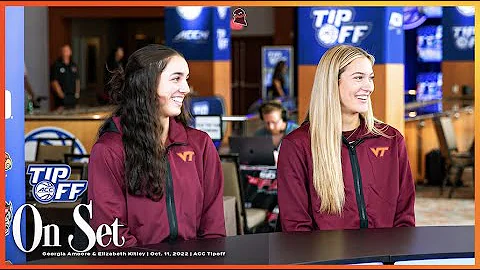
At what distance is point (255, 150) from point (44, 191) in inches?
183

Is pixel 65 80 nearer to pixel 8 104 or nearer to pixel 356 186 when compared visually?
pixel 8 104

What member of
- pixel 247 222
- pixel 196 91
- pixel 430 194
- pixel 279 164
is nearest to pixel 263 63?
pixel 196 91

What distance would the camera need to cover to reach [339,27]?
9.72m

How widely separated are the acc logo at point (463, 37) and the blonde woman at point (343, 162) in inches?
557

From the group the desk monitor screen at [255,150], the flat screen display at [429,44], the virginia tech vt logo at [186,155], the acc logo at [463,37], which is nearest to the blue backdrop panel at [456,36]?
the acc logo at [463,37]

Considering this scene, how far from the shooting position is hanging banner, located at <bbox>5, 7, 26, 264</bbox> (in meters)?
3.34

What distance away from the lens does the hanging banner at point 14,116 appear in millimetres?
3340

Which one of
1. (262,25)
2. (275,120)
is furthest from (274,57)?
(275,120)

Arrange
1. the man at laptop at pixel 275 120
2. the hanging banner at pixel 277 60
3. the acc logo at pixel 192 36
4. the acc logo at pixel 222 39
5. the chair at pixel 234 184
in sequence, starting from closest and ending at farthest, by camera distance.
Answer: the chair at pixel 234 184
the man at laptop at pixel 275 120
the acc logo at pixel 192 36
the acc logo at pixel 222 39
the hanging banner at pixel 277 60

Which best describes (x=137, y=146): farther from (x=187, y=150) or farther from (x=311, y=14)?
(x=311, y=14)

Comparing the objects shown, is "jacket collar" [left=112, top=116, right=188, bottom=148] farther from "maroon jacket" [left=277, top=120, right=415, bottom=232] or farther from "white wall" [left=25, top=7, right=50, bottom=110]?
"white wall" [left=25, top=7, right=50, bottom=110]

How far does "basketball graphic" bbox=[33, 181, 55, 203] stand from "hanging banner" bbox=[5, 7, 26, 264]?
0.16m

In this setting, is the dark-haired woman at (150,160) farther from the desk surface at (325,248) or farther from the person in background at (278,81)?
the person in background at (278,81)

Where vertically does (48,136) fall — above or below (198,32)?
below
